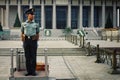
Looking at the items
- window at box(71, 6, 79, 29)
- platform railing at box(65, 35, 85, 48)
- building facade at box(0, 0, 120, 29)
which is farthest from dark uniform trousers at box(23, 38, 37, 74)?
window at box(71, 6, 79, 29)

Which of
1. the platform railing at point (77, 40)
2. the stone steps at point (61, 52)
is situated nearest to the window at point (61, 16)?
the platform railing at point (77, 40)

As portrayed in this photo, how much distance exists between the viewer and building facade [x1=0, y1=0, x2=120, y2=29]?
3484 inches

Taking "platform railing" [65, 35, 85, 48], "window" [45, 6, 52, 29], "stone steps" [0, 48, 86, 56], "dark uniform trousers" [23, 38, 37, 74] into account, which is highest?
"window" [45, 6, 52, 29]

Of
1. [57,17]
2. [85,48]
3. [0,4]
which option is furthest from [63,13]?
[85,48]

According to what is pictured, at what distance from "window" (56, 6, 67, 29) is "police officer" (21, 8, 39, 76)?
81.0 meters

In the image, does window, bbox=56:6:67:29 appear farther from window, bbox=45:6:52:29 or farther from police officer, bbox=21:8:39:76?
police officer, bbox=21:8:39:76

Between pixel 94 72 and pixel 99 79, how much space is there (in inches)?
87.4

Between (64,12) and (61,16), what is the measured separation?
1.24 metres

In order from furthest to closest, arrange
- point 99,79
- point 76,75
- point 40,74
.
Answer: point 76,75
point 99,79
point 40,74

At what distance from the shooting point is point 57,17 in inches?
3666

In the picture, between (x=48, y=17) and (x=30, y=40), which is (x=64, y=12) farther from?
(x=30, y=40)

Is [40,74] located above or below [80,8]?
below

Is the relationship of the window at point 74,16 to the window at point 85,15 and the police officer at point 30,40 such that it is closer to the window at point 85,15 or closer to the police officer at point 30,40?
the window at point 85,15

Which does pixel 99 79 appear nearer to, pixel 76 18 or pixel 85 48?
pixel 85 48
